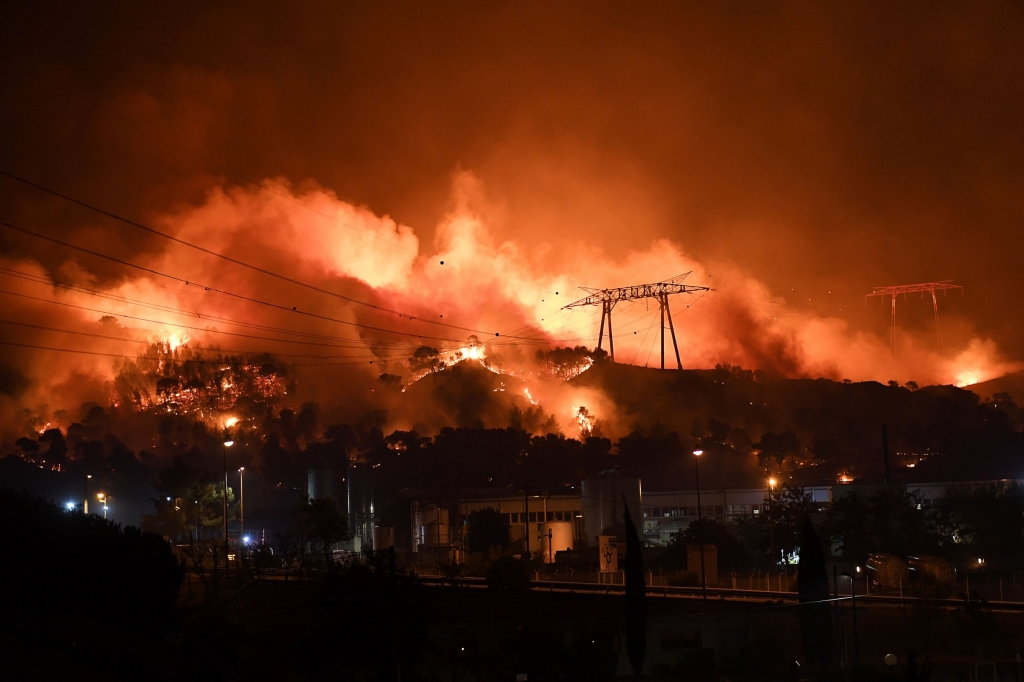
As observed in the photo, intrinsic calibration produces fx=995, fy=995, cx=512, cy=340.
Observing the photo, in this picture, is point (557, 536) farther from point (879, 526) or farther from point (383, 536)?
point (879, 526)

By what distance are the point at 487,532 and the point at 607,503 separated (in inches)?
422

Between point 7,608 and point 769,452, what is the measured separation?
119 m

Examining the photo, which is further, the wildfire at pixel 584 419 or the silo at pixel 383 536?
the wildfire at pixel 584 419

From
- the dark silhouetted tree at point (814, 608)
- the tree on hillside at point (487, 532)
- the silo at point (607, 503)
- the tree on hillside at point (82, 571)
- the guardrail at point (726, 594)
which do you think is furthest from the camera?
the silo at point (607, 503)

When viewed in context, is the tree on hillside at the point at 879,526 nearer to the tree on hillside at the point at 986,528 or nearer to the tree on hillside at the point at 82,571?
the tree on hillside at the point at 986,528

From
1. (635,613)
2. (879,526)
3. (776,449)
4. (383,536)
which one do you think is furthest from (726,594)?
(776,449)

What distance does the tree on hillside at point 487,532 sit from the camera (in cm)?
8200

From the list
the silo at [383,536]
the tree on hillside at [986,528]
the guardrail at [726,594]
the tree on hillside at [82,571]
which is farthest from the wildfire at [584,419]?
the tree on hillside at [82,571]

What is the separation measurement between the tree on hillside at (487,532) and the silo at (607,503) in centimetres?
708

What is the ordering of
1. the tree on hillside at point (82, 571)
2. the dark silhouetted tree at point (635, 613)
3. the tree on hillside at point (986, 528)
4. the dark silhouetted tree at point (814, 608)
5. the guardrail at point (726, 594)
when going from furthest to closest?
the tree on hillside at point (986, 528)
the guardrail at point (726, 594)
the dark silhouetted tree at point (814, 608)
the dark silhouetted tree at point (635, 613)
the tree on hillside at point (82, 571)

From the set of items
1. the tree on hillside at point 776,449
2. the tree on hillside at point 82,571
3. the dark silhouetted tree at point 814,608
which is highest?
the tree on hillside at point 776,449

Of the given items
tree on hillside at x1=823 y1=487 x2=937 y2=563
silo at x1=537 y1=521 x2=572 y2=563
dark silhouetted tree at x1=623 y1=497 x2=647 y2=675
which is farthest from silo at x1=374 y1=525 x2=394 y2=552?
dark silhouetted tree at x1=623 y1=497 x2=647 y2=675

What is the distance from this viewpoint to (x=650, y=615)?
153 ft

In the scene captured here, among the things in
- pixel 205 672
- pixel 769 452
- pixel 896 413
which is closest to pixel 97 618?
pixel 205 672
